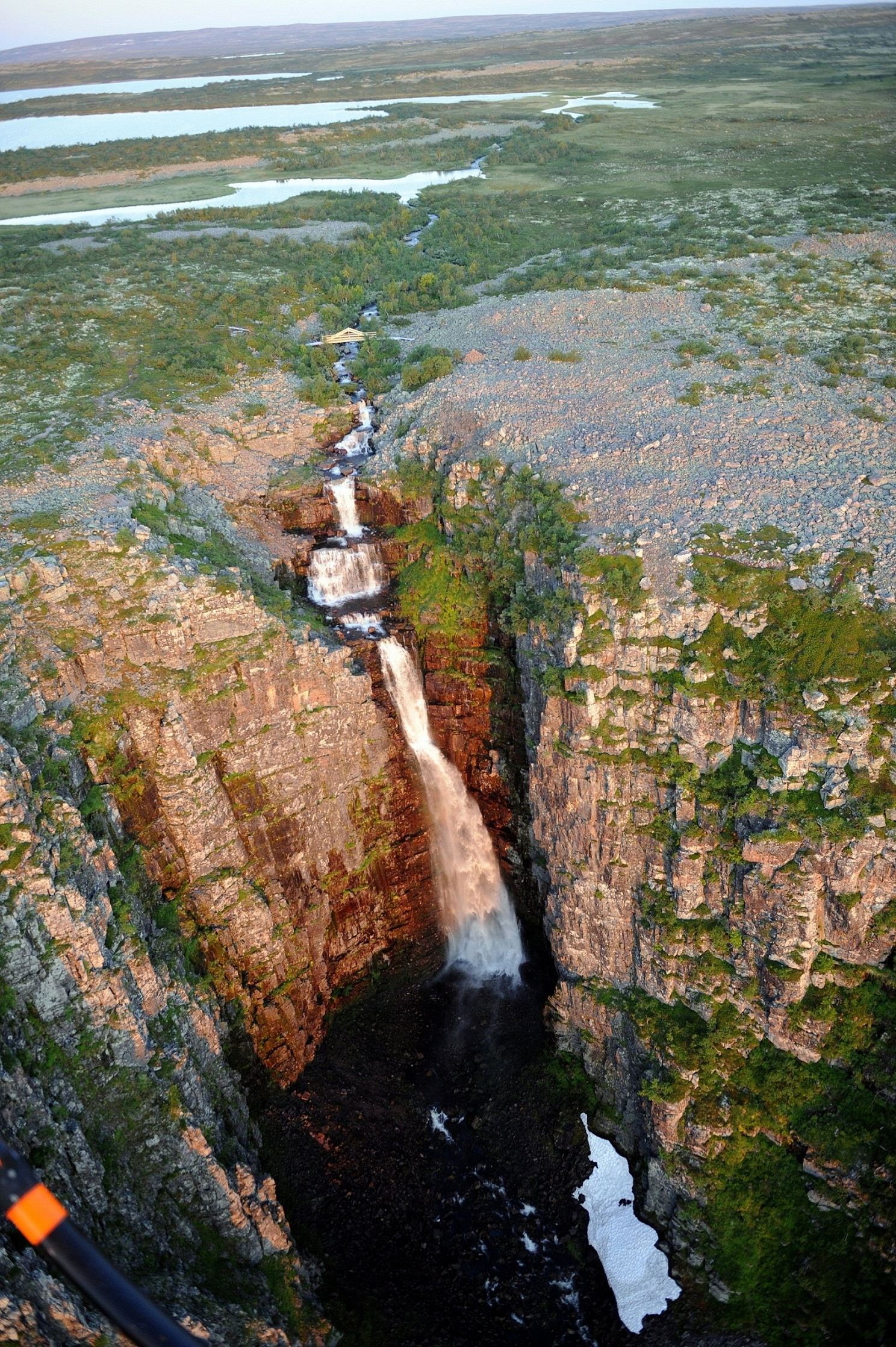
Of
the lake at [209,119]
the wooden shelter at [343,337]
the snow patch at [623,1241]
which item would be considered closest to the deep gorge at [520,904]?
the snow patch at [623,1241]

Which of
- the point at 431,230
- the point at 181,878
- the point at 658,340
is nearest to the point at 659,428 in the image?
the point at 658,340

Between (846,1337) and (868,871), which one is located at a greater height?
(868,871)

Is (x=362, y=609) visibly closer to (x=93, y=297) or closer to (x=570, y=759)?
(x=570, y=759)

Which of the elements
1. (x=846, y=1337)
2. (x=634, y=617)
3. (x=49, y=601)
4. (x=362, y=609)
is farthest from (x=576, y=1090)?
(x=49, y=601)

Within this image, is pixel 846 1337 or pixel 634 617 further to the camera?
pixel 634 617

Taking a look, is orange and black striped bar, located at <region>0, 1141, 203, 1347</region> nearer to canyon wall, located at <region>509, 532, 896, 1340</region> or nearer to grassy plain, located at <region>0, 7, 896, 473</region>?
canyon wall, located at <region>509, 532, 896, 1340</region>

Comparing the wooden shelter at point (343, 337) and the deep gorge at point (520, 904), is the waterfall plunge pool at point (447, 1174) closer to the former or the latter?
the deep gorge at point (520, 904)

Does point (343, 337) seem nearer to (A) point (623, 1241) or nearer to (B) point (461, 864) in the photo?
(B) point (461, 864)

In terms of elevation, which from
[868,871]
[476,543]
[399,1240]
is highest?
[476,543]
